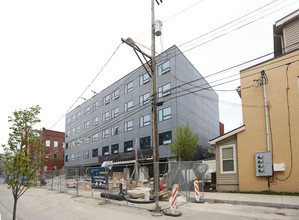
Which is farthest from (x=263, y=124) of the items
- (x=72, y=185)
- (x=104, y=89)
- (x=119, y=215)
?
(x=104, y=89)

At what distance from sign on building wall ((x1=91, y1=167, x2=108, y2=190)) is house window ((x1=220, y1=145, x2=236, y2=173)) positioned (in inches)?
290

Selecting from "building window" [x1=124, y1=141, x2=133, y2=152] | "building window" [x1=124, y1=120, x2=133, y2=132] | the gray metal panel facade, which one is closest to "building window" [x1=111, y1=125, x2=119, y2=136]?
Result: the gray metal panel facade

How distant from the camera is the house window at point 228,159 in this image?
46.9ft

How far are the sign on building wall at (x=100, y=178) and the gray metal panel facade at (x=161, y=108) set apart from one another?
916 cm

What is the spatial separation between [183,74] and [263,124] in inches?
651

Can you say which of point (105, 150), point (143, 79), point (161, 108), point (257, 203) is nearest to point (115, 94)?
point (143, 79)

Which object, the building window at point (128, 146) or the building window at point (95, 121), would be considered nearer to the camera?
the building window at point (128, 146)

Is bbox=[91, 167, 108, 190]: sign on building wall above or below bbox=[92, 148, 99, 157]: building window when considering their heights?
below

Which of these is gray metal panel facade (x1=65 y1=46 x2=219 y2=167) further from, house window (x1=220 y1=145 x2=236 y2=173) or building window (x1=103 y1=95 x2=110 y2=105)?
house window (x1=220 y1=145 x2=236 y2=173)

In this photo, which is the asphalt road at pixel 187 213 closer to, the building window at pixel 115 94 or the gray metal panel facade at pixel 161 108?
the gray metal panel facade at pixel 161 108

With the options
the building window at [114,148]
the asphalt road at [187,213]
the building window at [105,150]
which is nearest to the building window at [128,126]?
the building window at [114,148]

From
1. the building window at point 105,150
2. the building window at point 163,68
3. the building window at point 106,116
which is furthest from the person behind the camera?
the building window at point 106,116

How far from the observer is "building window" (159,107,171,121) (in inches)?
1058

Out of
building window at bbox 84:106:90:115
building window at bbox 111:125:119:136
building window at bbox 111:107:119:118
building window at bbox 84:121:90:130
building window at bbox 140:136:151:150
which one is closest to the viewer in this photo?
building window at bbox 140:136:151:150
